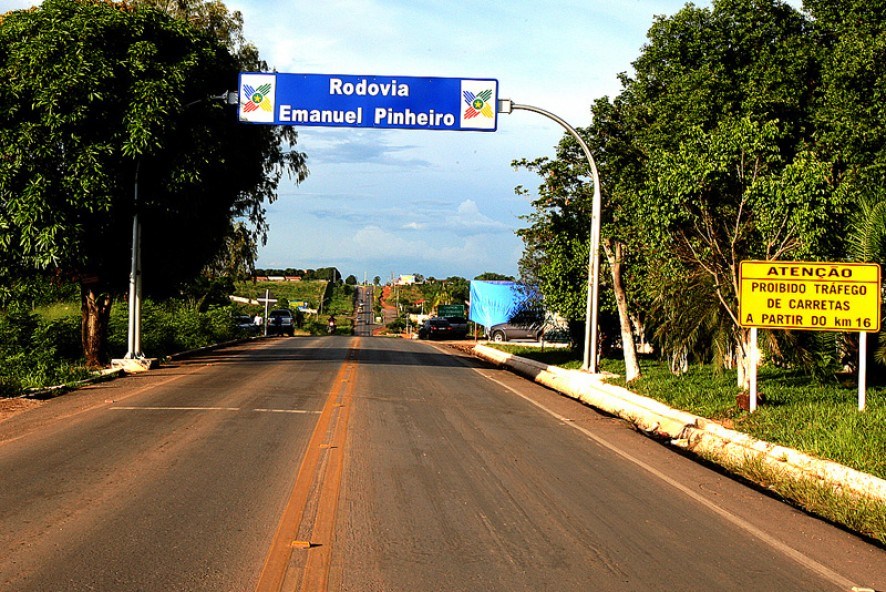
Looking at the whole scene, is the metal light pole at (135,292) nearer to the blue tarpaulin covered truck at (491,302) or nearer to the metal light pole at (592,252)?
the metal light pole at (592,252)

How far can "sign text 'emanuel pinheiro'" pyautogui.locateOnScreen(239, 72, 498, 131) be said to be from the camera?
20344mm

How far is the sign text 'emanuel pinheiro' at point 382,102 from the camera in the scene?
20.3 metres

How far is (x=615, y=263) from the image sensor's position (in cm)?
2072

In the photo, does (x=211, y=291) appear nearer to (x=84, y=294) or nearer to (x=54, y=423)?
(x=84, y=294)

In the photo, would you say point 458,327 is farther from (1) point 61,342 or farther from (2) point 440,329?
(1) point 61,342

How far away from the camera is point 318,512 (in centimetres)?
721

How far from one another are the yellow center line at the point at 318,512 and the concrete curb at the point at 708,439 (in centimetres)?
485

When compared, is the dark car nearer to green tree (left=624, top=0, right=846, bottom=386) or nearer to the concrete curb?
green tree (left=624, top=0, right=846, bottom=386)

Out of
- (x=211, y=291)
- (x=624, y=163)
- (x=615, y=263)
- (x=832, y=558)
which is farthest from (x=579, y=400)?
(x=211, y=291)

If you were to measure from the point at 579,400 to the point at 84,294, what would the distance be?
518 inches

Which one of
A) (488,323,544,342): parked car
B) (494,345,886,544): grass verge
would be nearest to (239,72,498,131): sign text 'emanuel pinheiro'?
(494,345,886,544): grass verge

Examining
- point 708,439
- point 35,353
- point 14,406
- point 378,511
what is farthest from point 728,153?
Result: point 35,353

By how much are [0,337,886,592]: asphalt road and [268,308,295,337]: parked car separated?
48.4 m

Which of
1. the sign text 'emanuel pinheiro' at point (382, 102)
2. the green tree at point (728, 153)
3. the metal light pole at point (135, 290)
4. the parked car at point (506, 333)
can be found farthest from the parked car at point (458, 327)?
the sign text 'emanuel pinheiro' at point (382, 102)
